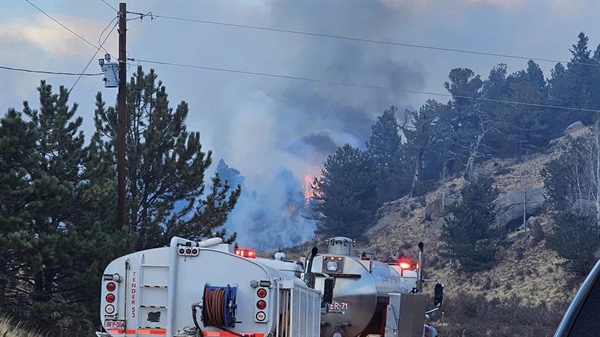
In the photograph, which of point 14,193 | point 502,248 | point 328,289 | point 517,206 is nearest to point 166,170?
point 14,193

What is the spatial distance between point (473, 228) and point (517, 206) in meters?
19.6

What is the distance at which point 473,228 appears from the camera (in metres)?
56.5

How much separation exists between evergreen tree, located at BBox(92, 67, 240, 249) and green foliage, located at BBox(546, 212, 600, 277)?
24738mm

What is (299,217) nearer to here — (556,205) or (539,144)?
(539,144)

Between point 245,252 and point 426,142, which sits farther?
point 426,142

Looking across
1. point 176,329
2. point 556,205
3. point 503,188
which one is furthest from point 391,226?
point 176,329

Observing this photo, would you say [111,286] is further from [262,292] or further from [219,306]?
[262,292]

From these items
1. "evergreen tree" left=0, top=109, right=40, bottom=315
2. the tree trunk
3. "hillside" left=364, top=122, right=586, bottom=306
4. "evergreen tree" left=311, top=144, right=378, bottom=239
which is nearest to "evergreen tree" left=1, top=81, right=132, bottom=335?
"evergreen tree" left=0, top=109, right=40, bottom=315

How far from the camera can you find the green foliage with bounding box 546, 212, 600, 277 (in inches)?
1924

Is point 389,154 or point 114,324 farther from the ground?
point 389,154

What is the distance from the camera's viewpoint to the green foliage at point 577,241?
160 feet

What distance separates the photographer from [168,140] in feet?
96.4

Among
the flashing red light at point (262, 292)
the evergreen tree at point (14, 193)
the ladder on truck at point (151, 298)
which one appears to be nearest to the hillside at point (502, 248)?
the evergreen tree at point (14, 193)

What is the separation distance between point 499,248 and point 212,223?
38996 millimetres
